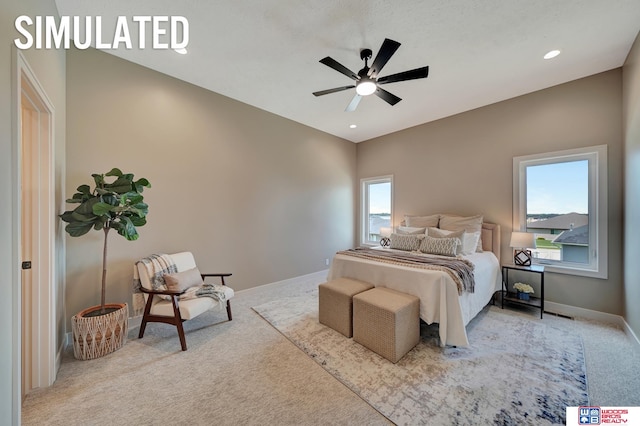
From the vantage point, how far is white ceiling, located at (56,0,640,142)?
204 cm

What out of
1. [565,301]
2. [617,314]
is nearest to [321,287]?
[565,301]

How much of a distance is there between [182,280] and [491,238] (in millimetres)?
4422

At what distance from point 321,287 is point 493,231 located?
Answer: 2.94 m

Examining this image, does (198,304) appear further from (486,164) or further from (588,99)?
(588,99)

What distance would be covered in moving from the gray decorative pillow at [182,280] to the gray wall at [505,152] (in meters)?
4.01

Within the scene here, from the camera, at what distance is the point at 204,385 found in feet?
6.13

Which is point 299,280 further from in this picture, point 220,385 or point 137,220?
point 137,220

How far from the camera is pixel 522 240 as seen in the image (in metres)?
3.21

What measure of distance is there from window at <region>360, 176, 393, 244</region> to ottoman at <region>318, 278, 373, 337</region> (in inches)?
116

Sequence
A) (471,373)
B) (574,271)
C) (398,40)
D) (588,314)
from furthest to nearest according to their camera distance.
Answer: (574,271) < (588,314) < (398,40) < (471,373)

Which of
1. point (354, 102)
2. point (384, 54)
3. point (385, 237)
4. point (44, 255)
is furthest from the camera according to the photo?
point (385, 237)

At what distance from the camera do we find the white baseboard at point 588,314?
8.82ft

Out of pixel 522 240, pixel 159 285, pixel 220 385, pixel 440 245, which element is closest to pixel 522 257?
pixel 522 240

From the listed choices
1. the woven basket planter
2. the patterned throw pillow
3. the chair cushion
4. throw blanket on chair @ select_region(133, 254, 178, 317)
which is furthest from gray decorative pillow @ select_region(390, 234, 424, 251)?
the woven basket planter
